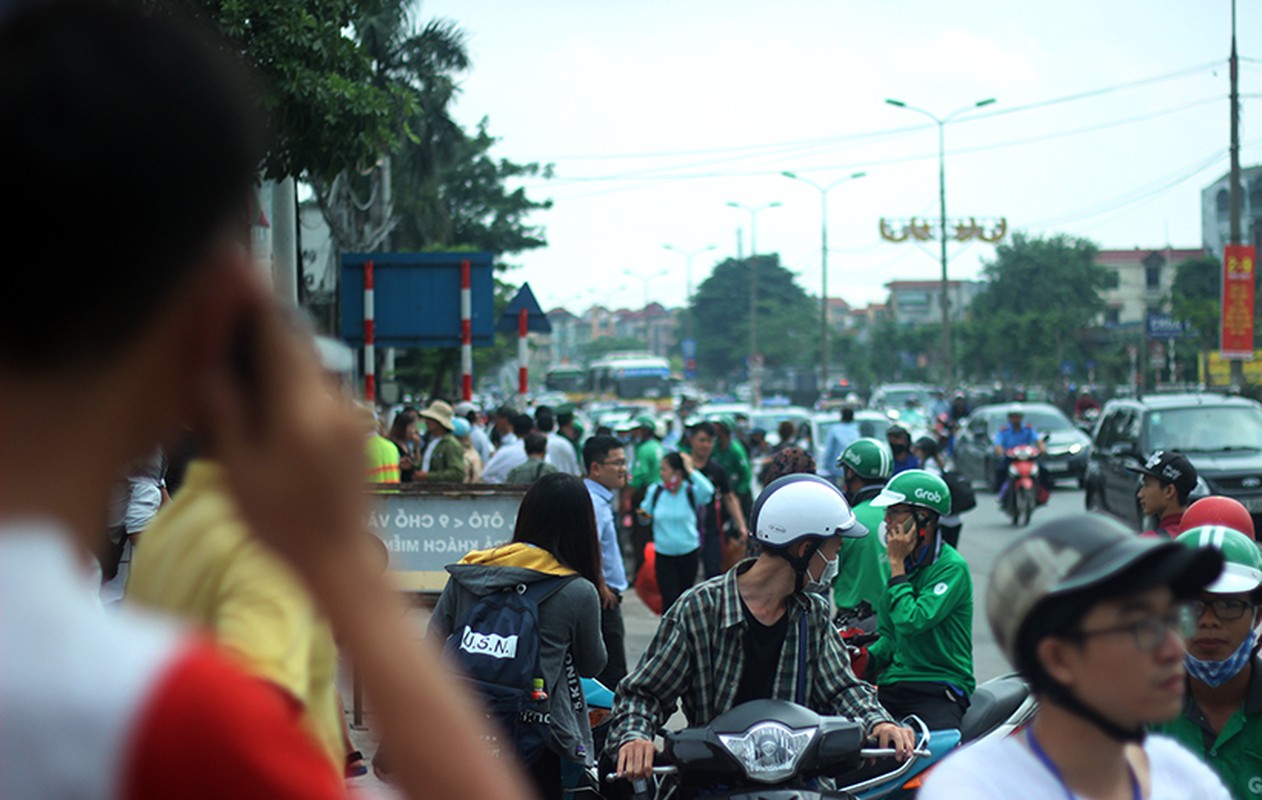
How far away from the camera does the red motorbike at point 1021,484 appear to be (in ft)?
72.3

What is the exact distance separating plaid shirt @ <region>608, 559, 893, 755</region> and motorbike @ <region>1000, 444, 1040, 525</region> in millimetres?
17765

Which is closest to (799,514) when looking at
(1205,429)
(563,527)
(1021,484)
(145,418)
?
(563,527)

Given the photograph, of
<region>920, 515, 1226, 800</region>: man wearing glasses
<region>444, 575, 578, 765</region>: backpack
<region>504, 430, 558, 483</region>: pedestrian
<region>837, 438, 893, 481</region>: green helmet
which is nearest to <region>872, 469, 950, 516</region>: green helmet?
<region>444, 575, 578, 765</region>: backpack

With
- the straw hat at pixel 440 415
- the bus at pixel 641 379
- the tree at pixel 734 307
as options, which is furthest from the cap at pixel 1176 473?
the tree at pixel 734 307

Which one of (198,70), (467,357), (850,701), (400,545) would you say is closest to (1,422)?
(198,70)

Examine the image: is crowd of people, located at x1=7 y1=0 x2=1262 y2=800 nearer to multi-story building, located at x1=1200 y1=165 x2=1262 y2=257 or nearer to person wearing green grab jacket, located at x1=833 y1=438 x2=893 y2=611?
person wearing green grab jacket, located at x1=833 y1=438 x2=893 y2=611

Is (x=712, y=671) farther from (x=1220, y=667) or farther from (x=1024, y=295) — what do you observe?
(x=1024, y=295)

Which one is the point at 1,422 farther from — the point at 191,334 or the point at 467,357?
the point at 467,357

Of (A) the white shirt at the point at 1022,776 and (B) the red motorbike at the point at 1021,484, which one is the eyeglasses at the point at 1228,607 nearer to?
(A) the white shirt at the point at 1022,776

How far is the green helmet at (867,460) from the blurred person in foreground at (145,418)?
26.4 ft

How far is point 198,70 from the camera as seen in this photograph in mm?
1085

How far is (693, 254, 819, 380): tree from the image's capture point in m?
117

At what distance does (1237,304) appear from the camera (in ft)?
91.5

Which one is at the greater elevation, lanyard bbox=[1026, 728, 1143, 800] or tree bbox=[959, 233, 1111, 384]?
tree bbox=[959, 233, 1111, 384]
